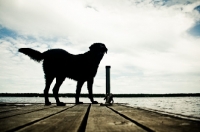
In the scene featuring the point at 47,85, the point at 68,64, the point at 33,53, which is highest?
the point at 33,53

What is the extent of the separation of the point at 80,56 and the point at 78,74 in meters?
0.63

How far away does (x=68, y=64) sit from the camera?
6.48 meters

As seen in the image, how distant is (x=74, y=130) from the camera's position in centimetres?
148

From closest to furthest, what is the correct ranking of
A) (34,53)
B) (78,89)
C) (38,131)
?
(38,131) → (34,53) → (78,89)

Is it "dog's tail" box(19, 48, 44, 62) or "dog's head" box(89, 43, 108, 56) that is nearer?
"dog's tail" box(19, 48, 44, 62)

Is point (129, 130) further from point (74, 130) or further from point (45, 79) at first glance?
point (45, 79)

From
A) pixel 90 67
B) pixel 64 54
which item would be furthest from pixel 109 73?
pixel 64 54

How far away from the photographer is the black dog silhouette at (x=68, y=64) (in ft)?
20.0

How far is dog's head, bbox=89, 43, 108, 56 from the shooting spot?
6.78 metres

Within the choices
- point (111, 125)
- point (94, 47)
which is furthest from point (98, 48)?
point (111, 125)

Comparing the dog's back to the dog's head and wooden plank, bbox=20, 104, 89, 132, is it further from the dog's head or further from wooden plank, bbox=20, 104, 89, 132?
wooden plank, bbox=20, 104, 89, 132

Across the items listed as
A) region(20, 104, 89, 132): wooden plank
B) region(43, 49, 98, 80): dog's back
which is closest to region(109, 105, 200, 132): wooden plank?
region(20, 104, 89, 132): wooden plank

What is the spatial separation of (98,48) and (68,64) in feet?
3.78

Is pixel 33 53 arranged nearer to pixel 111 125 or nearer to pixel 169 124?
pixel 111 125
